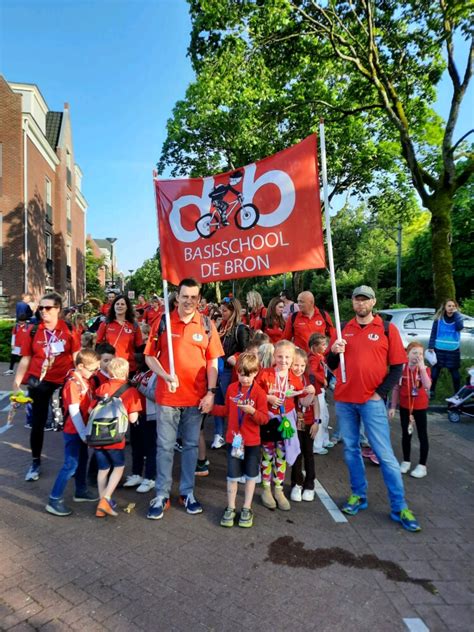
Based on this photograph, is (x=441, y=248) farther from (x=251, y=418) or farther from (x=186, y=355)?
(x=186, y=355)

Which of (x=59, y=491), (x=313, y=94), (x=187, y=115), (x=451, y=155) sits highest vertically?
(x=187, y=115)

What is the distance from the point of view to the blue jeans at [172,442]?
3.91 meters

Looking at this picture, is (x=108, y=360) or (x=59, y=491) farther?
(x=108, y=360)

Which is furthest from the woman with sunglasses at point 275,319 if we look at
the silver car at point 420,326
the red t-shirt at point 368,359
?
the silver car at point 420,326

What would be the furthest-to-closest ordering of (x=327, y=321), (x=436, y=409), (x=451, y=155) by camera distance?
1. (x=451, y=155)
2. (x=436, y=409)
3. (x=327, y=321)

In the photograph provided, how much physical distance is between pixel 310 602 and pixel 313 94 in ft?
53.7

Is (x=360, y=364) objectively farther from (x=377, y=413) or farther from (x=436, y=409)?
(x=436, y=409)

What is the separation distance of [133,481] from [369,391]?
259 cm

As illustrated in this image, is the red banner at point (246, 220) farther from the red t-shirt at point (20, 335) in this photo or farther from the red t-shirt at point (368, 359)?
the red t-shirt at point (20, 335)

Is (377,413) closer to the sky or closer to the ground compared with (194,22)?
closer to the ground

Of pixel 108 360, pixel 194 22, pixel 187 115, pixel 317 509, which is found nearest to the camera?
pixel 317 509

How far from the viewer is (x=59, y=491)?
12.9 ft

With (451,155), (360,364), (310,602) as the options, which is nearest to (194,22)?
(451,155)

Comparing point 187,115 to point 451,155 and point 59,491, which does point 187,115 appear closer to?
point 451,155
